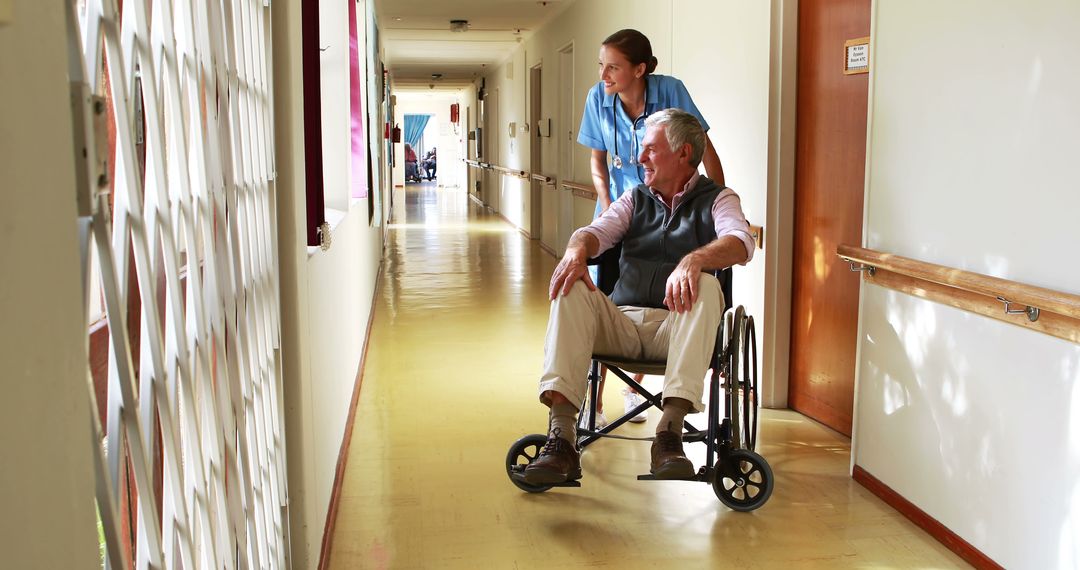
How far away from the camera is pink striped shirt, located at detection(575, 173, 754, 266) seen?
10.00ft

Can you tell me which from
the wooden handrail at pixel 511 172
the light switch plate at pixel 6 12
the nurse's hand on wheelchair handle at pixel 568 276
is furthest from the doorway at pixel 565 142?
the light switch plate at pixel 6 12

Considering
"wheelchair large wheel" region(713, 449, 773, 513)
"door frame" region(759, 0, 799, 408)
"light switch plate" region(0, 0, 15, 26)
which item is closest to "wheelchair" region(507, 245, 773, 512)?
"wheelchair large wheel" region(713, 449, 773, 513)

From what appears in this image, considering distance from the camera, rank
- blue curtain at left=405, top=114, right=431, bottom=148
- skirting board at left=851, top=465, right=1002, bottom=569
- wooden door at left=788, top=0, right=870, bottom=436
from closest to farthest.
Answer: skirting board at left=851, top=465, right=1002, bottom=569
wooden door at left=788, top=0, right=870, bottom=436
blue curtain at left=405, top=114, right=431, bottom=148

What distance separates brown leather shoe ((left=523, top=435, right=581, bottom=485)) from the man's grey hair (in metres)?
1.01

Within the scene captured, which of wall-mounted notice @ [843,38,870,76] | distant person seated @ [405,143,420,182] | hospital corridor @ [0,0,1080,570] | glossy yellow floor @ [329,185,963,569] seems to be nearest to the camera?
hospital corridor @ [0,0,1080,570]

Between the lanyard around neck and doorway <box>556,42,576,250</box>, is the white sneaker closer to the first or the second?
the lanyard around neck

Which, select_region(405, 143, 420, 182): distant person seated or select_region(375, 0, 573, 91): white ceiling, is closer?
select_region(375, 0, 573, 91): white ceiling

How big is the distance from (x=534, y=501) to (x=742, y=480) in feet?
2.15

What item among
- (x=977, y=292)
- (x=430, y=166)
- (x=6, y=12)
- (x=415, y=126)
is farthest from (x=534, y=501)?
(x=415, y=126)

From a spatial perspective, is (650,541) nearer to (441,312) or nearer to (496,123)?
(441,312)

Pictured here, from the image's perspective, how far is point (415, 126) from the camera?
122ft

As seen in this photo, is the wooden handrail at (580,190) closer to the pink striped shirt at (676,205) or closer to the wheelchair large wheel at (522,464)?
the pink striped shirt at (676,205)

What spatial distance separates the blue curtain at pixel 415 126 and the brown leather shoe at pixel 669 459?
34986mm

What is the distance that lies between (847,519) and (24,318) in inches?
108
